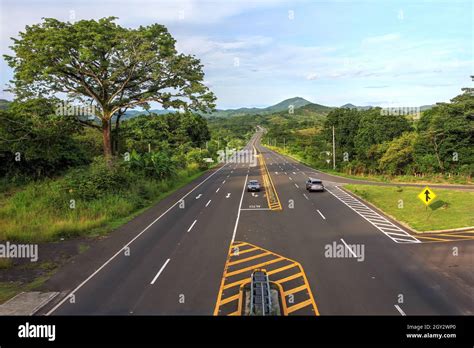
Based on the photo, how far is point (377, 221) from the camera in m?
23.5

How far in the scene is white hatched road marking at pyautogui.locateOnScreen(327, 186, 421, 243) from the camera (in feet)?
63.6

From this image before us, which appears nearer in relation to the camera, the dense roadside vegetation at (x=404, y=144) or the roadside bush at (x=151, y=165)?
the roadside bush at (x=151, y=165)

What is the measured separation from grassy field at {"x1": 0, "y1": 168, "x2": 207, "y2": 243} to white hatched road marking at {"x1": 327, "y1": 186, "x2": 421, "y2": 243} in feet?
54.8

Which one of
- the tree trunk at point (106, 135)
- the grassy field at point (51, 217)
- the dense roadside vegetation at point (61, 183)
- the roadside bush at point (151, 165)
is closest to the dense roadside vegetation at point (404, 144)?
the roadside bush at point (151, 165)

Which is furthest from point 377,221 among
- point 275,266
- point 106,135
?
point 106,135

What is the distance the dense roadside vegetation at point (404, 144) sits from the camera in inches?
1868

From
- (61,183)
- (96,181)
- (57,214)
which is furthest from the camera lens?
(96,181)

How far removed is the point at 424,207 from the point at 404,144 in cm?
3057

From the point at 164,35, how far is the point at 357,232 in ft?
88.9

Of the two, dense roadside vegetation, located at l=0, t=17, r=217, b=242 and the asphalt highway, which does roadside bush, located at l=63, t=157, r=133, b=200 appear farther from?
the asphalt highway

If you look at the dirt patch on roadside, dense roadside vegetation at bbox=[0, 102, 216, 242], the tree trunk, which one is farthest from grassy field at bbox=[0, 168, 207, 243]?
the tree trunk

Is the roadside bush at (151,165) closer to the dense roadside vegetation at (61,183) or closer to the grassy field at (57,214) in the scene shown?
the dense roadside vegetation at (61,183)

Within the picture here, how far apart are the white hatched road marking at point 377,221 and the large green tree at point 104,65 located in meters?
19.5

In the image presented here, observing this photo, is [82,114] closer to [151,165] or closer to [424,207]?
[151,165]
